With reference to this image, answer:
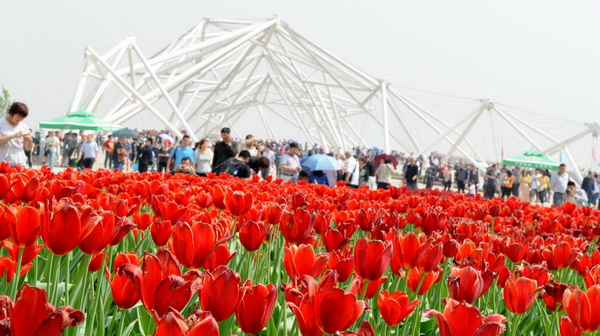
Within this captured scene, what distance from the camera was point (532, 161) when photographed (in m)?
31.8

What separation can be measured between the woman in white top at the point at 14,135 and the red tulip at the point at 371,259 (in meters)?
6.67

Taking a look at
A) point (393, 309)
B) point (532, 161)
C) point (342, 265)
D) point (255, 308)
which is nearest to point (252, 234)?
point (342, 265)

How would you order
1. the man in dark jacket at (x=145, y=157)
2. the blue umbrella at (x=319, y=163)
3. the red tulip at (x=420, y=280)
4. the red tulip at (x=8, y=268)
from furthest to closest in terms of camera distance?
1. the man in dark jacket at (x=145, y=157)
2. the blue umbrella at (x=319, y=163)
3. the red tulip at (x=420, y=280)
4. the red tulip at (x=8, y=268)

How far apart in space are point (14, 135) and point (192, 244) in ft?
A: 22.2

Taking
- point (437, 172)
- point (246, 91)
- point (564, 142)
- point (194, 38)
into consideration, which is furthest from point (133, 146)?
point (246, 91)

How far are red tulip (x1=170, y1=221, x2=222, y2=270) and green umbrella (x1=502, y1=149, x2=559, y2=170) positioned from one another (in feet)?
102

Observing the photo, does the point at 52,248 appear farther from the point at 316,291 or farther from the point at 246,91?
the point at 246,91

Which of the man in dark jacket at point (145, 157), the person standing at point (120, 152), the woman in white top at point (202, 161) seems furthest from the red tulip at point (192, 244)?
the man in dark jacket at point (145, 157)

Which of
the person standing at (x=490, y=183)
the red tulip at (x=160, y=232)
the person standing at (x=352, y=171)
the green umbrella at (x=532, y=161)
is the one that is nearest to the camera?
the red tulip at (x=160, y=232)

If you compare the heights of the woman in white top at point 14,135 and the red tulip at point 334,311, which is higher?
the woman in white top at point 14,135

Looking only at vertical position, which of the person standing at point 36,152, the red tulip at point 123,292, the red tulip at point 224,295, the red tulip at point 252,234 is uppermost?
the person standing at point 36,152

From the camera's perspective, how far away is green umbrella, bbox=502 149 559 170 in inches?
1238

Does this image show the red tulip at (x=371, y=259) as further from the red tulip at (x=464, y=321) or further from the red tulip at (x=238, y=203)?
the red tulip at (x=238, y=203)

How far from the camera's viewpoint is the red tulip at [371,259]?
2061 millimetres
